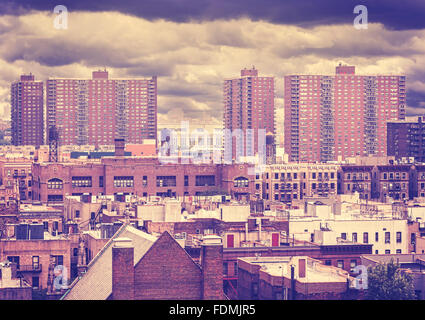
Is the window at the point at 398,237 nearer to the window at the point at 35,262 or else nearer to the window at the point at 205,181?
the window at the point at 35,262

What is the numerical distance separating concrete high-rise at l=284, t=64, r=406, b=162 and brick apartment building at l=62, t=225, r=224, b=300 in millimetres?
135780

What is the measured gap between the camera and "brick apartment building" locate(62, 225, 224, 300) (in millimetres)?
24172

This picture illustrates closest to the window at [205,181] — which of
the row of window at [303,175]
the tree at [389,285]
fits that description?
the row of window at [303,175]

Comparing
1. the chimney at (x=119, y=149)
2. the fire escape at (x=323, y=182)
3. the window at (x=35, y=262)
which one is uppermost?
the chimney at (x=119, y=149)

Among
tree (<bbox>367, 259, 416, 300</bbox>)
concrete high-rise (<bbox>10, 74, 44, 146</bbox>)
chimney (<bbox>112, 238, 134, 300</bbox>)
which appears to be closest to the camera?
chimney (<bbox>112, 238, 134, 300</bbox>)

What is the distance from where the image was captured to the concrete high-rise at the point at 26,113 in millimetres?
177875

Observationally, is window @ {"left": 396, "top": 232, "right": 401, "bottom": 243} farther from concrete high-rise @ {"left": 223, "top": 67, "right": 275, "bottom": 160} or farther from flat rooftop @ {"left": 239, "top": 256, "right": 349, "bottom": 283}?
concrete high-rise @ {"left": 223, "top": 67, "right": 275, "bottom": 160}

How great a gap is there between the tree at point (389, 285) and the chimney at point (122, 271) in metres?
11.9

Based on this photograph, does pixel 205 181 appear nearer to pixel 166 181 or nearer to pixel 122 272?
pixel 166 181

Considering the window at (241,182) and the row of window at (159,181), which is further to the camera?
the window at (241,182)

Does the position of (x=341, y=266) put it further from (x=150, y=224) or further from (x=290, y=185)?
(x=290, y=185)

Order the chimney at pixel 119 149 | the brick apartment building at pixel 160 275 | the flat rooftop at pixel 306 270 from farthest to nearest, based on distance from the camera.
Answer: the chimney at pixel 119 149 < the flat rooftop at pixel 306 270 < the brick apartment building at pixel 160 275

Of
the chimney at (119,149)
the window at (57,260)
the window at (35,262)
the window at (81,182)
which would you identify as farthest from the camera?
the chimney at (119,149)

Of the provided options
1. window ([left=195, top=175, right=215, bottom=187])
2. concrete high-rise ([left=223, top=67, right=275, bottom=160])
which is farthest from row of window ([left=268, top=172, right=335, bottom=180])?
concrete high-rise ([left=223, top=67, right=275, bottom=160])
